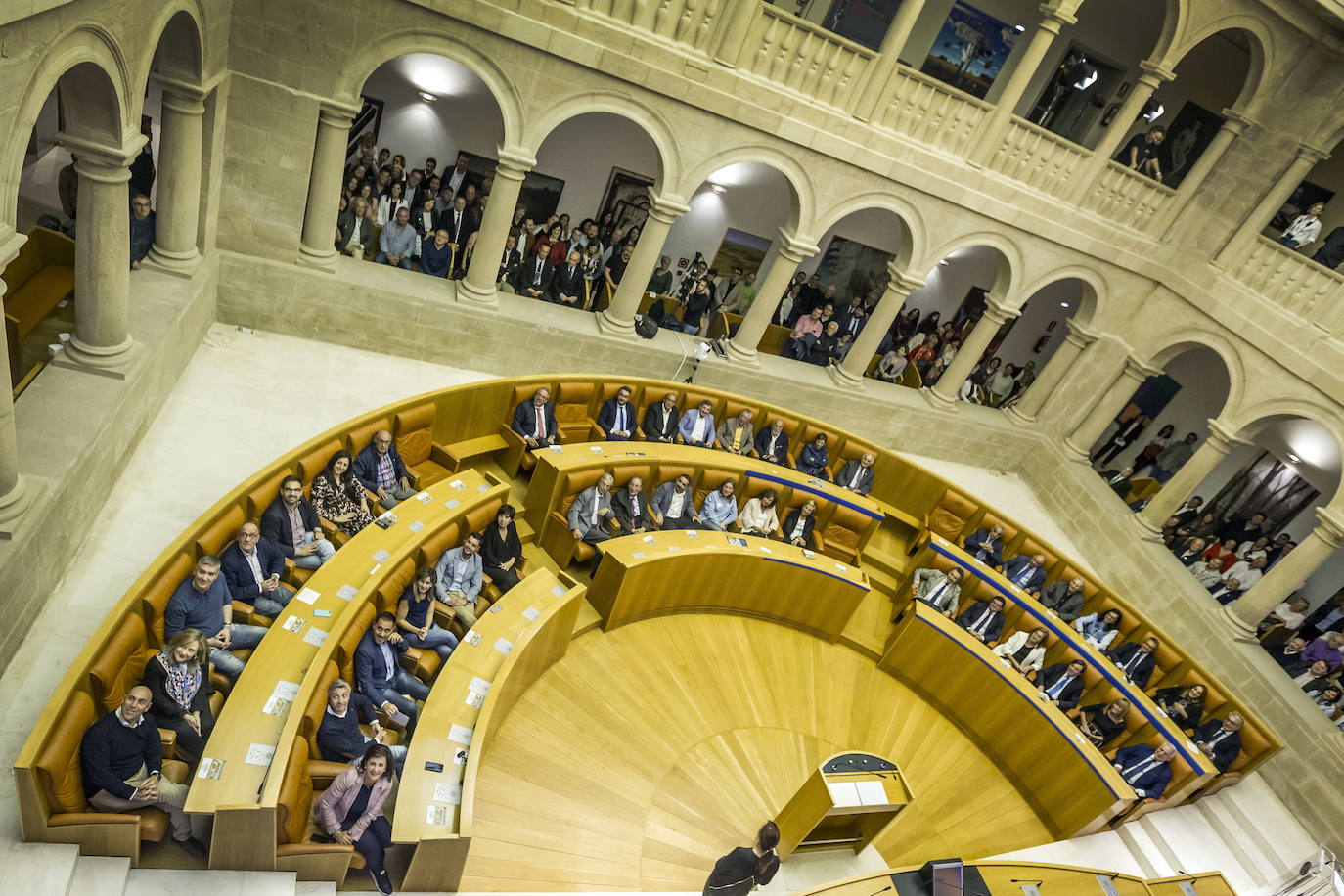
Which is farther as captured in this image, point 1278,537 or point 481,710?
point 1278,537

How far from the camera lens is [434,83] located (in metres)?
11.3

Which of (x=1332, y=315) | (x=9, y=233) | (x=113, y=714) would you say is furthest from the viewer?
(x=1332, y=315)

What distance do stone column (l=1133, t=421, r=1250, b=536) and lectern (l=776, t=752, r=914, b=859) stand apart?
25.8 ft

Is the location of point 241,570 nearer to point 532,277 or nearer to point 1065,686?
point 532,277

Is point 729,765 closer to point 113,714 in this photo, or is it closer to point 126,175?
point 113,714

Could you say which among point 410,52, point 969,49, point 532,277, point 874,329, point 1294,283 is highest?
point 969,49

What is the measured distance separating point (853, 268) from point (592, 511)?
8691 mm

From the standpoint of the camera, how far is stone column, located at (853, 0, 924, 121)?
10008mm

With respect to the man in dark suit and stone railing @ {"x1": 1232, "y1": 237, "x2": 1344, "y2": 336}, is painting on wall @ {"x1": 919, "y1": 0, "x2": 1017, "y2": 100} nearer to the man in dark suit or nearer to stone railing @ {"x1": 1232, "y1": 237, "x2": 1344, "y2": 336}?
stone railing @ {"x1": 1232, "y1": 237, "x2": 1344, "y2": 336}

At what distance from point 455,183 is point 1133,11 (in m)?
11.0

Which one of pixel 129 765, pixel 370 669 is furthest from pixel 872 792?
pixel 129 765

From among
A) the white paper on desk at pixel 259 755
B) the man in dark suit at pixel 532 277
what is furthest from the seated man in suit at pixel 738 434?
the white paper on desk at pixel 259 755

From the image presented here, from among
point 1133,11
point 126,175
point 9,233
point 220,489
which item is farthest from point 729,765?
point 1133,11

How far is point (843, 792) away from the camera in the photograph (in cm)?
626
